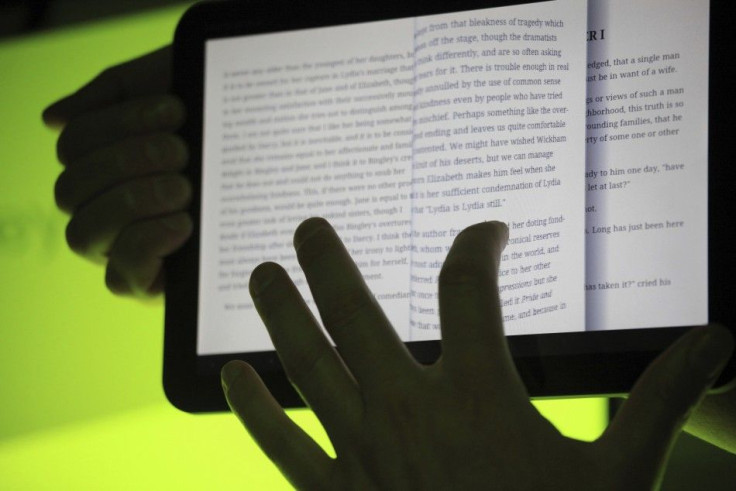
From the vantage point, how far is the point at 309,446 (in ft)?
1.40

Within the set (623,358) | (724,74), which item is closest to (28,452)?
(623,358)

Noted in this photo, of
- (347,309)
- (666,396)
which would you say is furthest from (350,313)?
(666,396)

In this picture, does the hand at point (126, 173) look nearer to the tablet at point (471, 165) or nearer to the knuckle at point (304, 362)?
the tablet at point (471, 165)

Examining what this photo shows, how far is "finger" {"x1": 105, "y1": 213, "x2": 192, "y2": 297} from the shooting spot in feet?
2.03

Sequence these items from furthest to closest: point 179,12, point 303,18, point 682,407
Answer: point 179,12 → point 303,18 → point 682,407

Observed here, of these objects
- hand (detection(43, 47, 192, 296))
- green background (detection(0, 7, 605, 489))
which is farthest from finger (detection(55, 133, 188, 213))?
green background (detection(0, 7, 605, 489))

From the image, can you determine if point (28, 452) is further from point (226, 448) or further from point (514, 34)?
point (514, 34)

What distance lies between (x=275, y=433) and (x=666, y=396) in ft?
0.71

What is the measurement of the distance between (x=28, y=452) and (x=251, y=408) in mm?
520

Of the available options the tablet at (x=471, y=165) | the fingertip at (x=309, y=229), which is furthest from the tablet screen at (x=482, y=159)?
the fingertip at (x=309, y=229)

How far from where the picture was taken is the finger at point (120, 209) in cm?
63

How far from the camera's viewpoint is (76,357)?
0.86 m

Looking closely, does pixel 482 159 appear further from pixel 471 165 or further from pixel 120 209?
pixel 120 209

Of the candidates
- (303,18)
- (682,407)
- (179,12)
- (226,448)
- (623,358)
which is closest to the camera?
(682,407)
